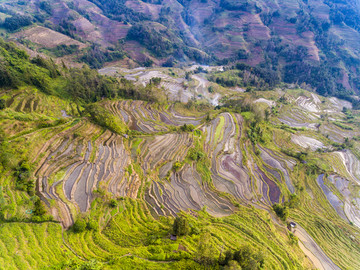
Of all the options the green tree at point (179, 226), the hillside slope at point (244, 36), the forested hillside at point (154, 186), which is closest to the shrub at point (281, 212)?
the forested hillside at point (154, 186)

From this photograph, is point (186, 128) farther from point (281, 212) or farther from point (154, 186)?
point (281, 212)

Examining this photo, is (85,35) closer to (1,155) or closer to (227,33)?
(227,33)

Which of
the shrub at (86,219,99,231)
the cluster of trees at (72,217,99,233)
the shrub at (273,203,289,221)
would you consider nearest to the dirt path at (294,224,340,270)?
the shrub at (273,203,289,221)

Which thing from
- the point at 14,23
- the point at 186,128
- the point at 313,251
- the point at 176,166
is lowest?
the point at 313,251

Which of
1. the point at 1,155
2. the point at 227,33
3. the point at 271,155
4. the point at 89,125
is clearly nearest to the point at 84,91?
the point at 89,125

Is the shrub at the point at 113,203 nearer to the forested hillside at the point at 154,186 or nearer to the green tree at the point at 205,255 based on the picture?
the forested hillside at the point at 154,186

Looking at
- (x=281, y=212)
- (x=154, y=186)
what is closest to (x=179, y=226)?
(x=154, y=186)

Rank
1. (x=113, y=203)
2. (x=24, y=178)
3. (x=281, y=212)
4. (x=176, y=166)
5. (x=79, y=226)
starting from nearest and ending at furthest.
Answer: (x=79, y=226) < (x=24, y=178) < (x=113, y=203) < (x=281, y=212) < (x=176, y=166)

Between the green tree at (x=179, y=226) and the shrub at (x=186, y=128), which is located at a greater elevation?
the green tree at (x=179, y=226)
